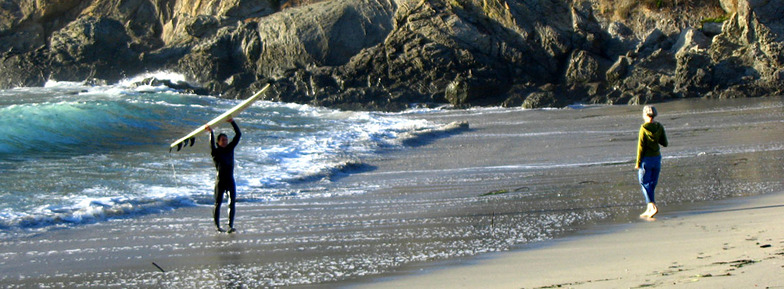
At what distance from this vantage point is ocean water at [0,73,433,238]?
370 inches

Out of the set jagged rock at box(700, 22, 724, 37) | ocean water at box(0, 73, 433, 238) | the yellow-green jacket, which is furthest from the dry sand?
jagged rock at box(700, 22, 724, 37)

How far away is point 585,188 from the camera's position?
9.12m

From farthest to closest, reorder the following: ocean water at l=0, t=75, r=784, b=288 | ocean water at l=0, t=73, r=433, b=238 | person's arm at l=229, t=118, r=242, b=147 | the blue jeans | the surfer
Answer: ocean water at l=0, t=73, r=433, b=238 < person's arm at l=229, t=118, r=242, b=147 < the surfer < the blue jeans < ocean water at l=0, t=75, r=784, b=288

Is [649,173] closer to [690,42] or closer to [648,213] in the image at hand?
[648,213]

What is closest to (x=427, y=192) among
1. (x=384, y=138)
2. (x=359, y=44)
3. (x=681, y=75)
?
(x=384, y=138)

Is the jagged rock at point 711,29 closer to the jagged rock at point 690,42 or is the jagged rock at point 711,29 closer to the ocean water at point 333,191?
the jagged rock at point 690,42

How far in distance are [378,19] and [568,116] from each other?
12.5 m

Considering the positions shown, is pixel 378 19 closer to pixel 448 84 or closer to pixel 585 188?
pixel 448 84

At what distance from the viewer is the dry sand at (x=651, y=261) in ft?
15.7

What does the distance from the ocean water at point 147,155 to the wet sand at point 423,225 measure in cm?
55

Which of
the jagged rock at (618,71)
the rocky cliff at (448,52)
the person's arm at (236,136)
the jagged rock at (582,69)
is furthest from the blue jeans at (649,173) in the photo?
the jagged rock at (582,69)

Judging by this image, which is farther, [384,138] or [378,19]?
[378,19]

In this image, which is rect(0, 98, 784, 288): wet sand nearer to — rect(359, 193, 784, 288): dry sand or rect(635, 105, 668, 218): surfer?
rect(359, 193, 784, 288): dry sand

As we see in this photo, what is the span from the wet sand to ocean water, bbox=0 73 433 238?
0.55 m
